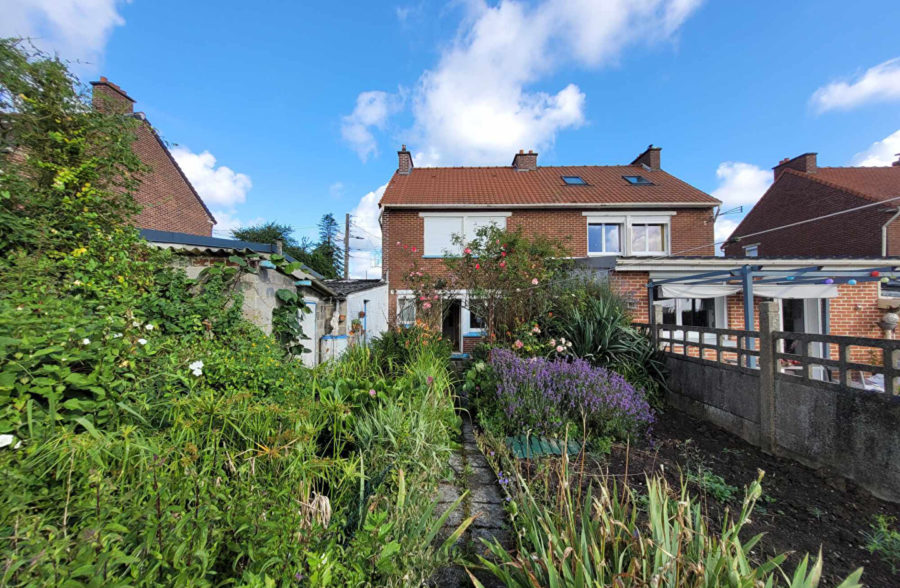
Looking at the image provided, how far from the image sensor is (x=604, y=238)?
503 inches

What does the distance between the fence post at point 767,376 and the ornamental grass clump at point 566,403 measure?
3.86 feet

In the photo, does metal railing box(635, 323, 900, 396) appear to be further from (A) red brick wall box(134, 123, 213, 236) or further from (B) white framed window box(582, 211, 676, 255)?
(A) red brick wall box(134, 123, 213, 236)

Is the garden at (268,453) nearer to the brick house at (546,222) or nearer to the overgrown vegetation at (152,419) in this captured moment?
the overgrown vegetation at (152,419)

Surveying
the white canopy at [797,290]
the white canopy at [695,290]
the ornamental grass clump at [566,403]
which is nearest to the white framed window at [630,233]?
the white canopy at [695,290]

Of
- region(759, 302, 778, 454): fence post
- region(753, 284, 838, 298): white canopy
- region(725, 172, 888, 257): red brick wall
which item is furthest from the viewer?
region(725, 172, 888, 257): red brick wall

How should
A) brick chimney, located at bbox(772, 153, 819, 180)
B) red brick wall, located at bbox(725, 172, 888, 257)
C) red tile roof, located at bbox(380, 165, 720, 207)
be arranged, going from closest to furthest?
red tile roof, located at bbox(380, 165, 720, 207), red brick wall, located at bbox(725, 172, 888, 257), brick chimney, located at bbox(772, 153, 819, 180)

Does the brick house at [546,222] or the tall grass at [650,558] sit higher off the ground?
the brick house at [546,222]

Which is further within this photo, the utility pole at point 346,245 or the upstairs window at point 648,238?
the utility pole at point 346,245

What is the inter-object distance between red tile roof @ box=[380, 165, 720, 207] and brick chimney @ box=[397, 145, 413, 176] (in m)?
0.27

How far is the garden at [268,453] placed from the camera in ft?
4.17

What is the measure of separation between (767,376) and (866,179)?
2171 centimetres

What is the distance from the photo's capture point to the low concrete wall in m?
2.92

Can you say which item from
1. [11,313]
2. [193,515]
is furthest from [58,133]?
[193,515]

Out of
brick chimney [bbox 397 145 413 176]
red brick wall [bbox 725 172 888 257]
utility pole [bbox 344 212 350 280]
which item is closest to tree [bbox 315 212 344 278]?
utility pole [bbox 344 212 350 280]
